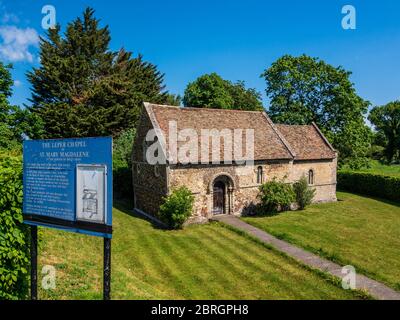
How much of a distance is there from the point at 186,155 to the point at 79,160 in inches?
635

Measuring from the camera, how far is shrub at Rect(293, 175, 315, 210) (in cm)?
2730

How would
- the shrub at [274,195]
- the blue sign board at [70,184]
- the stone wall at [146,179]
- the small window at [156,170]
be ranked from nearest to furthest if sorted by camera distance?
the blue sign board at [70,184] < the stone wall at [146,179] < the small window at [156,170] < the shrub at [274,195]

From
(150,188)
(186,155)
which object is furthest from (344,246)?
(150,188)

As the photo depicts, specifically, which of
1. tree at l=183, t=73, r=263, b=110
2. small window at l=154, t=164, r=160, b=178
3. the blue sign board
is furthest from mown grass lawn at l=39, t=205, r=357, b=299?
tree at l=183, t=73, r=263, b=110

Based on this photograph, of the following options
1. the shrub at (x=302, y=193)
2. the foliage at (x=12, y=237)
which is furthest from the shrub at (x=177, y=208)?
the foliage at (x=12, y=237)

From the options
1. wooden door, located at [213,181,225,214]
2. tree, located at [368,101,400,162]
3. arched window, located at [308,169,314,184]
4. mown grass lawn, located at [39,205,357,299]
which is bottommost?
mown grass lawn, located at [39,205,357,299]

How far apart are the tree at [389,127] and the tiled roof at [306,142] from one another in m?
46.7

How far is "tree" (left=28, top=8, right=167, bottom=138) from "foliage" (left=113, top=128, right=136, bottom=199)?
18.8ft

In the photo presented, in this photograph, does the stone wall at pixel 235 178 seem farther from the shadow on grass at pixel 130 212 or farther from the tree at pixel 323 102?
the tree at pixel 323 102

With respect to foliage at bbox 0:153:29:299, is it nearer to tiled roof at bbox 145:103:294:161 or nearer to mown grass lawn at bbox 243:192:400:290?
mown grass lawn at bbox 243:192:400:290

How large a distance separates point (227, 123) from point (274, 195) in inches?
286

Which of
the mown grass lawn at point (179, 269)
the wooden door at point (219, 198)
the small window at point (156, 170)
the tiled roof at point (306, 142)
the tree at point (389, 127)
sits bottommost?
the mown grass lawn at point (179, 269)

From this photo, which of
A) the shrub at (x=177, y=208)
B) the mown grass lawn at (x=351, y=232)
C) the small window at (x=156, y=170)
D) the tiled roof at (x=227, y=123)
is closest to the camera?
the mown grass lawn at (x=351, y=232)

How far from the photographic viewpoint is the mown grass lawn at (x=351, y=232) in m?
15.5
